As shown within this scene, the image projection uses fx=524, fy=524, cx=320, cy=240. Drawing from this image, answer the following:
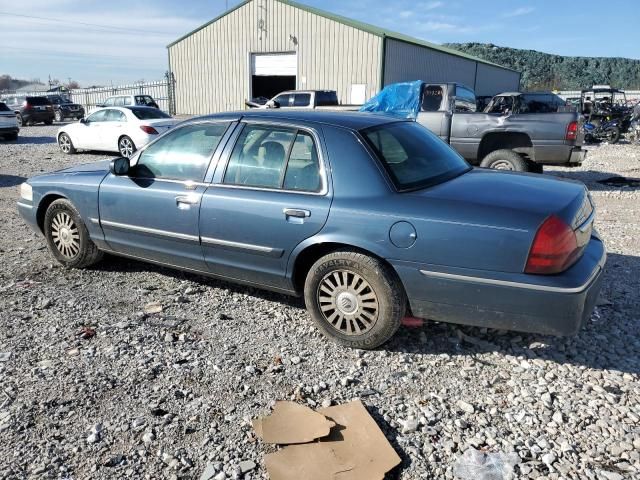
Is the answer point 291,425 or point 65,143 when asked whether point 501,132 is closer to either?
point 291,425

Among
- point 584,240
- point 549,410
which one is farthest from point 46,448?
point 584,240

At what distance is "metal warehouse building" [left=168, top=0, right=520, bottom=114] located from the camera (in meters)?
25.0

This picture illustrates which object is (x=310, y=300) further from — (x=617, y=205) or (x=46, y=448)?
(x=617, y=205)

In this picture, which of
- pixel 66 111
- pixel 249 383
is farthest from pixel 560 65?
pixel 249 383

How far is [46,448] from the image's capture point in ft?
8.62

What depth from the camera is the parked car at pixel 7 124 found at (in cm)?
1905

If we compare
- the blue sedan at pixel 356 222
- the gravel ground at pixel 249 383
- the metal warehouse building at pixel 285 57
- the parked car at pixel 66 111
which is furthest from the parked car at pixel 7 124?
the blue sedan at pixel 356 222

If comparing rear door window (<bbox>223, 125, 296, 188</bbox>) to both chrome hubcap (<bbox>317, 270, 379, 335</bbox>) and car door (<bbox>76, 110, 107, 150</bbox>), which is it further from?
car door (<bbox>76, 110, 107, 150</bbox>)

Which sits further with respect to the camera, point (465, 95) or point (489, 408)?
point (465, 95)

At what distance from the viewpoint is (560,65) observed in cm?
7194

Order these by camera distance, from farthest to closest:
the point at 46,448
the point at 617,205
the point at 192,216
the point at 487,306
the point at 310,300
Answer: the point at 617,205
the point at 192,216
the point at 310,300
the point at 487,306
the point at 46,448

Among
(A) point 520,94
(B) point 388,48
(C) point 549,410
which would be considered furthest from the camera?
(B) point 388,48

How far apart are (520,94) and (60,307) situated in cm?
1139

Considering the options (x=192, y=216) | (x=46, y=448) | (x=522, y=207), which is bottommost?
(x=46, y=448)
